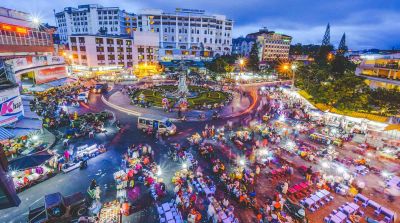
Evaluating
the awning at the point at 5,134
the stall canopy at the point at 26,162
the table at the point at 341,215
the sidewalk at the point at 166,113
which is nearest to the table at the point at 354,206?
the table at the point at 341,215

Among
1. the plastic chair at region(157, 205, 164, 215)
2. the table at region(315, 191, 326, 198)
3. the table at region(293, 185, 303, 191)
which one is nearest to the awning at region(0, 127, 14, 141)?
the plastic chair at region(157, 205, 164, 215)

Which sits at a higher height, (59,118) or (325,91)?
(325,91)

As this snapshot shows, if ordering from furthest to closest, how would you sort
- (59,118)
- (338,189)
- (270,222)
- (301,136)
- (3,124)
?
(59,118) < (301,136) < (3,124) < (338,189) < (270,222)

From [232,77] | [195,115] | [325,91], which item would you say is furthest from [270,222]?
[232,77]

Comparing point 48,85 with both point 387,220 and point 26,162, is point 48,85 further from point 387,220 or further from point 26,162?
point 387,220

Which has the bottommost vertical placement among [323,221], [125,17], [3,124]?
[323,221]

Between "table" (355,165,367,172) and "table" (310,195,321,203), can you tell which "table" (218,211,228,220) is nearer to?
"table" (310,195,321,203)

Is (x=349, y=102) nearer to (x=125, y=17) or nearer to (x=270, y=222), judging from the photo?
(x=270, y=222)

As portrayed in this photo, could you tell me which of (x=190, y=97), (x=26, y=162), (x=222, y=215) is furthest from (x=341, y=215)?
(x=190, y=97)
